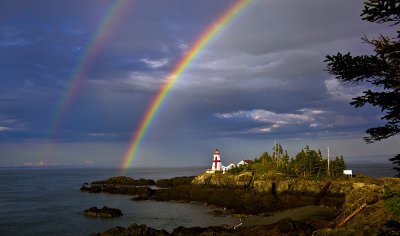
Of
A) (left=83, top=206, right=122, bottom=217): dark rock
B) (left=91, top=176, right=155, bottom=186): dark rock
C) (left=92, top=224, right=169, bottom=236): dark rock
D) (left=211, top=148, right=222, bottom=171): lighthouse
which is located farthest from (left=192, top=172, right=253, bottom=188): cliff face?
(left=92, top=224, right=169, bottom=236): dark rock

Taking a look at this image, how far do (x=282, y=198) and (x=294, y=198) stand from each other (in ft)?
5.96

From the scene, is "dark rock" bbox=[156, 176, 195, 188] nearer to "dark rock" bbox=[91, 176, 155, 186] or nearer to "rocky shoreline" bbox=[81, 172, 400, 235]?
"dark rock" bbox=[91, 176, 155, 186]

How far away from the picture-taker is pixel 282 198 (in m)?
56.2

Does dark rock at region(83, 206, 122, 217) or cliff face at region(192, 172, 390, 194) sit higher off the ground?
cliff face at region(192, 172, 390, 194)

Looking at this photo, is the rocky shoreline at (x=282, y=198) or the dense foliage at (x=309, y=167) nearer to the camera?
the rocky shoreline at (x=282, y=198)

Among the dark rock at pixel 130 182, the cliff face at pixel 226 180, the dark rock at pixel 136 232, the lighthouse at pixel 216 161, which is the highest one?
the lighthouse at pixel 216 161

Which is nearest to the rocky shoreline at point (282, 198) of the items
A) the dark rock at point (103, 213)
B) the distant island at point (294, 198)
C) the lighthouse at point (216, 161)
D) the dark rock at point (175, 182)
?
the distant island at point (294, 198)

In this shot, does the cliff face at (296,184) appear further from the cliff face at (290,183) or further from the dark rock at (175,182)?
the dark rock at (175,182)

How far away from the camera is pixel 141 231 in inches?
1280

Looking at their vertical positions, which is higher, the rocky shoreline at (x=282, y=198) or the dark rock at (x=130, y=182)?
the rocky shoreline at (x=282, y=198)

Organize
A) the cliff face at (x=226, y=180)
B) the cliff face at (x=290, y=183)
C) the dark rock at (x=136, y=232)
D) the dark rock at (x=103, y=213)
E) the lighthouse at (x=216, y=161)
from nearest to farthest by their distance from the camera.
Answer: the dark rock at (x=136, y=232) < the dark rock at (x=103, y=213) < the cliff face at (x=290, y=183) < the cliff face at (x=226, y=180) < the lighthouse at (x=216, y=161)

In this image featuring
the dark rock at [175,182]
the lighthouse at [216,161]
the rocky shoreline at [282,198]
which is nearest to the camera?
the rocky shoreline at [282,198]

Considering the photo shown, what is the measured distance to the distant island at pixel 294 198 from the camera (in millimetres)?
22961

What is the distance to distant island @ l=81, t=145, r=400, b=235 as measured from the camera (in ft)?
75.3
